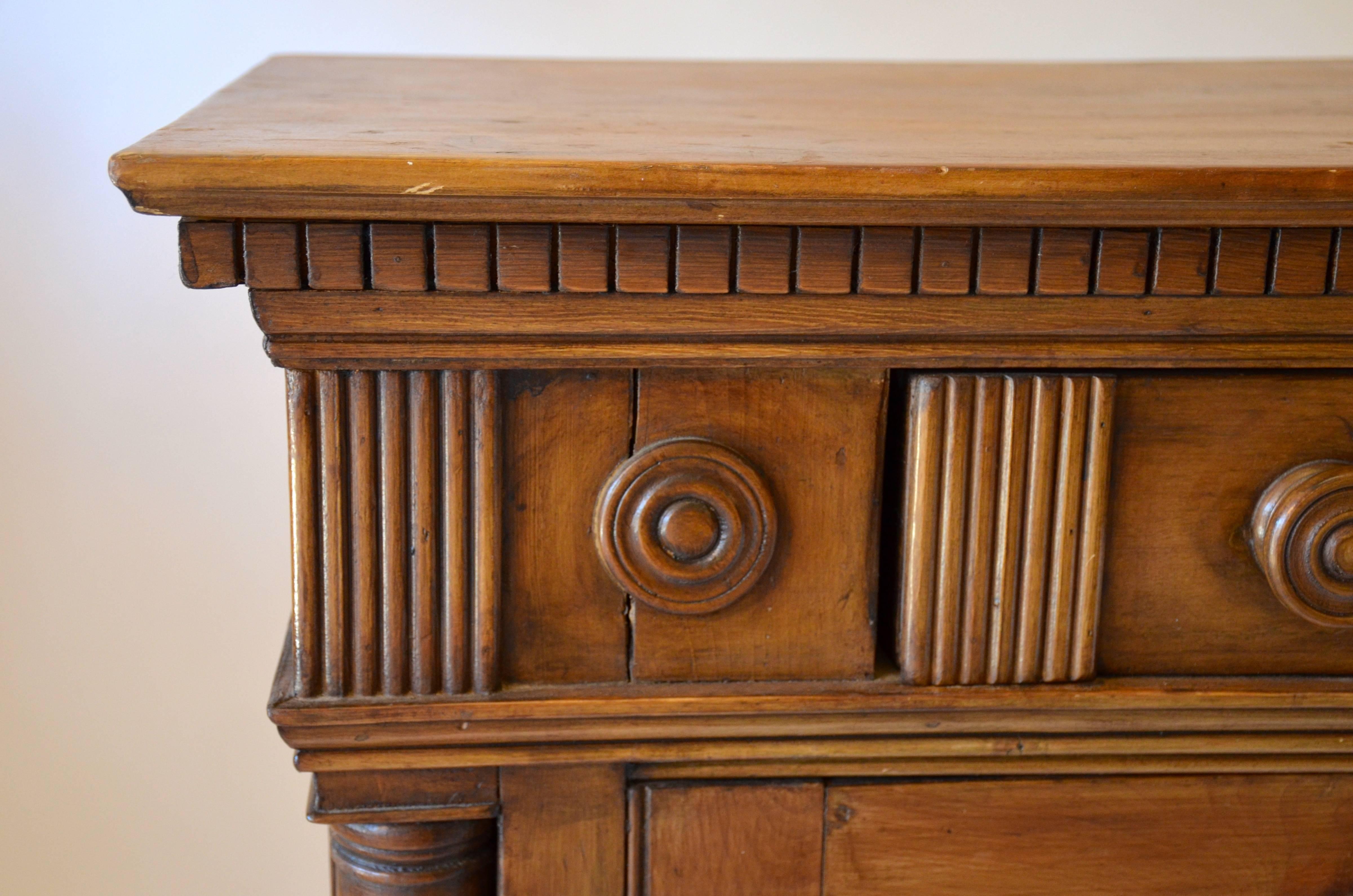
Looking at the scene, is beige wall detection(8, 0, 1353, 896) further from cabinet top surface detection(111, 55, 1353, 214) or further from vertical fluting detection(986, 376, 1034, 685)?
vertical fluting detection(986, 376, 1034, 685)

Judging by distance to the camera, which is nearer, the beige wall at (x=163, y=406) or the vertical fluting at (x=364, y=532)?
the vertical fluting at (x=364, y=532)

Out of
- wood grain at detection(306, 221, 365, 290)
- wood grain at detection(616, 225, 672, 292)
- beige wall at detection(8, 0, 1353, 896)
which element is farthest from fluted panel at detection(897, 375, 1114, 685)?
beige wall at detection(8, 0, 1353, 896)

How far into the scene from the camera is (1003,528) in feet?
1.79

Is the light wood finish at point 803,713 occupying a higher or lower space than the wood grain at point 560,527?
lower

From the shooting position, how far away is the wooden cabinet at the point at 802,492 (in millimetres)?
490

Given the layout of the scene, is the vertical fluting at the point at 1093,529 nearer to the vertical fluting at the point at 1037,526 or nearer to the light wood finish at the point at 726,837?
the vertical fluting at the point at 1037,526

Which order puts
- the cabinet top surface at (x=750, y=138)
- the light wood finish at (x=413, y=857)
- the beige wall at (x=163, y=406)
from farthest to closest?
1. the beige wall at (x=163, y=406)
2. the light wood finish at (x=413, y=857)
3. the cabinet top surface at (x=750, y=138)

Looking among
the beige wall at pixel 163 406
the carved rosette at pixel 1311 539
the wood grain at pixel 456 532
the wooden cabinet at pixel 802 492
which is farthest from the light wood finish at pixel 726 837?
the beige wall at pixel 163 406

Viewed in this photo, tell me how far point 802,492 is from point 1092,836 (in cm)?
21

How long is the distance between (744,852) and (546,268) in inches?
10.5

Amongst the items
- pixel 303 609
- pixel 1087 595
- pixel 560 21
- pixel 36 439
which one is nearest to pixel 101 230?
pixel 36 439

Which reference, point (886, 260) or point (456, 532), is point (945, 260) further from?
point (456, 532)

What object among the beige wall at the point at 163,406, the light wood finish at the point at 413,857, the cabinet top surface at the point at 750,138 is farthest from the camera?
the beige wall at the point at 163,406

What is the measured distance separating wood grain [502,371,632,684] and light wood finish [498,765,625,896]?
5 cm
